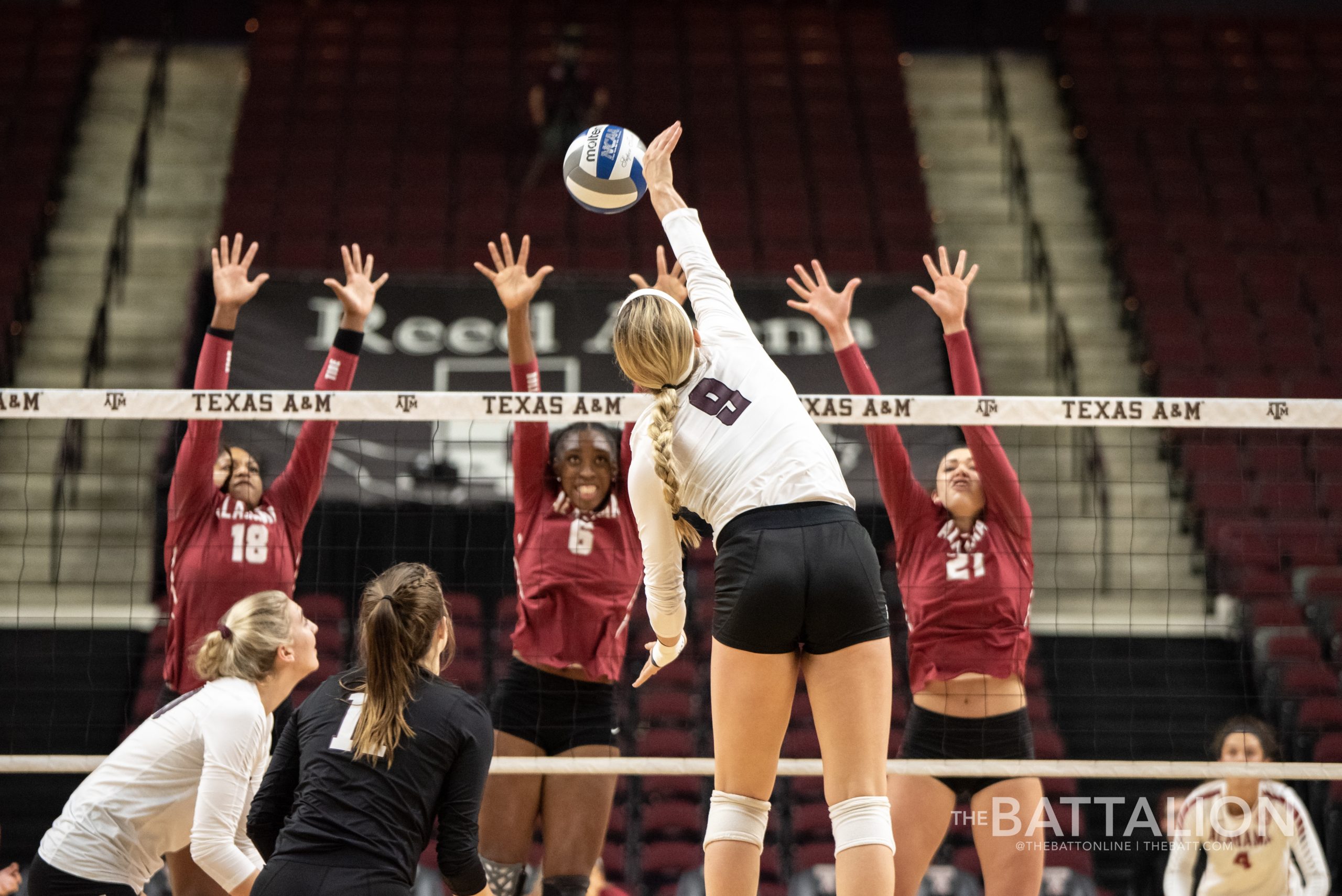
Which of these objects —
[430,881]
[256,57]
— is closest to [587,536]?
[430,881]

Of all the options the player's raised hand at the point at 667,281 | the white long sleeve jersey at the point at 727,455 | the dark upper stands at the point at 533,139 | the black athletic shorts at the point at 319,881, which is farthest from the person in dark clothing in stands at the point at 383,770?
the dark upper stands at the point at 533,139

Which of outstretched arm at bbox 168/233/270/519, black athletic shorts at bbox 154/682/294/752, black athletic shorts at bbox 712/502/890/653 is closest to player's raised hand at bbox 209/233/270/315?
outstretched arm at bbox 168/233/270/519

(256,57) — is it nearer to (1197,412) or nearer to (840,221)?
(840,221)

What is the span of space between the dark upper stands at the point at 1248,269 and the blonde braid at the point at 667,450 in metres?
6.17

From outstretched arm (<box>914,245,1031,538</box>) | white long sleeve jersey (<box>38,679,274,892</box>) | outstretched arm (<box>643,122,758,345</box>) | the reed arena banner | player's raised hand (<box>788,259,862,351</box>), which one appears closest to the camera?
outstretched arm (<box>643,122,758,345</box>)

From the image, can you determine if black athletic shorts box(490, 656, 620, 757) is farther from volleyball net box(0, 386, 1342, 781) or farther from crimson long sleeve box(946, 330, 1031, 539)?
volleyball net box(0, 386, 1342, 781)

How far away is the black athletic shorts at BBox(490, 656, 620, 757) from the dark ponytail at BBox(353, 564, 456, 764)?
5.02 ft

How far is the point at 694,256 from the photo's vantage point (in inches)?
143

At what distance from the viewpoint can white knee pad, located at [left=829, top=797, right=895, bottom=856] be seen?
325cm

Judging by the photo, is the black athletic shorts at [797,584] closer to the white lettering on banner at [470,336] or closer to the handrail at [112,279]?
Result: the handrail at [112,279]

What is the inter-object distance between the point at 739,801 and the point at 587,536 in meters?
1.86

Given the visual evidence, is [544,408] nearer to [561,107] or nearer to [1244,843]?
[1244,843]

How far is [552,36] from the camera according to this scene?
592 inches

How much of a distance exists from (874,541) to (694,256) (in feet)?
18.8
